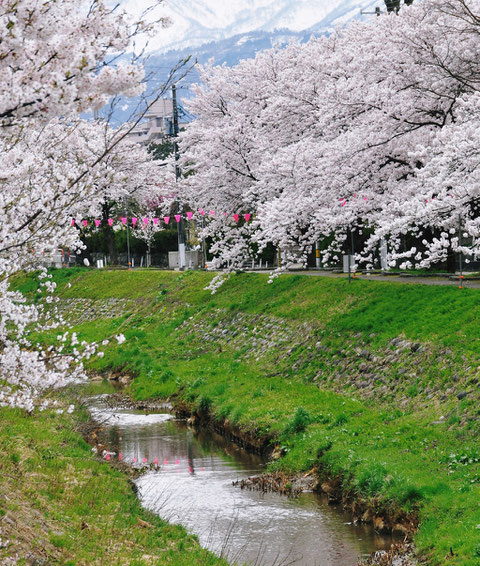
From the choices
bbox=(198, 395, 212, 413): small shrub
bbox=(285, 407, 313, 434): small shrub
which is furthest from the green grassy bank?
bbox=(198, 395, 212, 413): small shrub

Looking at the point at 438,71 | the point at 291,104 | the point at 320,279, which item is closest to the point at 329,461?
the point at 438,71

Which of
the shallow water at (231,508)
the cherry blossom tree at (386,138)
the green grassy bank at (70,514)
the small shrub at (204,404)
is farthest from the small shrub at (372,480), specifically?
the small shrub at (204,404)

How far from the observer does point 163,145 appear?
8375 centimetres

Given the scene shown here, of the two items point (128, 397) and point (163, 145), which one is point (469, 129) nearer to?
point (128, 397)

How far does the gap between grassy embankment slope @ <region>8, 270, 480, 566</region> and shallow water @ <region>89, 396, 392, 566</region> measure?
28.3 inches

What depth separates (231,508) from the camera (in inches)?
540

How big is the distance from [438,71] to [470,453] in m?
11.2

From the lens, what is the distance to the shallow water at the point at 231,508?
11594 millimetres

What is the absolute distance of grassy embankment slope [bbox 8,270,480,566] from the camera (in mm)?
12289

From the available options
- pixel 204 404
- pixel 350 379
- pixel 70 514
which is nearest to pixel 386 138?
pixel 350 379

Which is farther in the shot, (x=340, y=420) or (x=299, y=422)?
(x=299, y=422)

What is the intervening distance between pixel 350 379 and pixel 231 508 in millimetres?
6493

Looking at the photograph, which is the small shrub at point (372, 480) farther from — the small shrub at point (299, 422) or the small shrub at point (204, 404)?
the small shrub at point (204, 404)

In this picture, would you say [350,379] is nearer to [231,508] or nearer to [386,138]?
[231,508]
